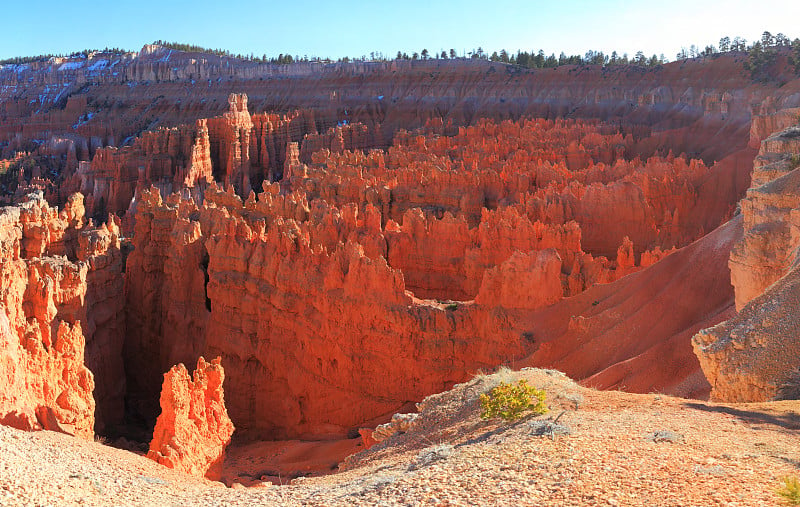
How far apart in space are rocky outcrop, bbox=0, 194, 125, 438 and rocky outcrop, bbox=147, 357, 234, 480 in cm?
160

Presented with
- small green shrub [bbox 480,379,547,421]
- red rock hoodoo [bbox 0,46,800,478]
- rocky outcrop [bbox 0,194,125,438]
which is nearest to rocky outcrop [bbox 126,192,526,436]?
red rock hoodoo [bbox 0,46,800,478]

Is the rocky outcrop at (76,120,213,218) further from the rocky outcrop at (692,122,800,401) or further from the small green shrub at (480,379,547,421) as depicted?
the small green shrub at (480,379,547,421)

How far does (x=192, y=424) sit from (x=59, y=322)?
4.58m

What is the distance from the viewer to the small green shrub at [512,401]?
301 inches

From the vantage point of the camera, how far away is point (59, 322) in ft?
47.9

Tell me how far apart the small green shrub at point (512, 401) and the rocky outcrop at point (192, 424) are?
5.27 m

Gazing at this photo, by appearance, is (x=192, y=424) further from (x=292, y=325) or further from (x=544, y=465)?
(x=544, y=465)

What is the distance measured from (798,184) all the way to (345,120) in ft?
198

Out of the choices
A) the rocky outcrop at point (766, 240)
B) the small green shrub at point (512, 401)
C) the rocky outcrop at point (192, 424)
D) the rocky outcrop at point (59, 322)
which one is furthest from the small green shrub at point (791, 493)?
the rocky outcrop at point (59, 322)

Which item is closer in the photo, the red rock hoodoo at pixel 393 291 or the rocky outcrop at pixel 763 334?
the rocky outcrop at pixel 763 334

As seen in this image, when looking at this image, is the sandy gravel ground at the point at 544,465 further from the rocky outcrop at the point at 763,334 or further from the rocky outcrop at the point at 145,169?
the rocky outcrop at the point at 145,169

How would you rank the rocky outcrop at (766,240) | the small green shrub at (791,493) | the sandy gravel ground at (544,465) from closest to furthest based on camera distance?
the small green shrub at (791,493) → the sandy gravel ground at (544,465) → the rocky outcrop at (766,240)

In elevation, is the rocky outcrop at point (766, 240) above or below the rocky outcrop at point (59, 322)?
above

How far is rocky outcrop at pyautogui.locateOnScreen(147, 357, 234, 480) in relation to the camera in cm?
1121
